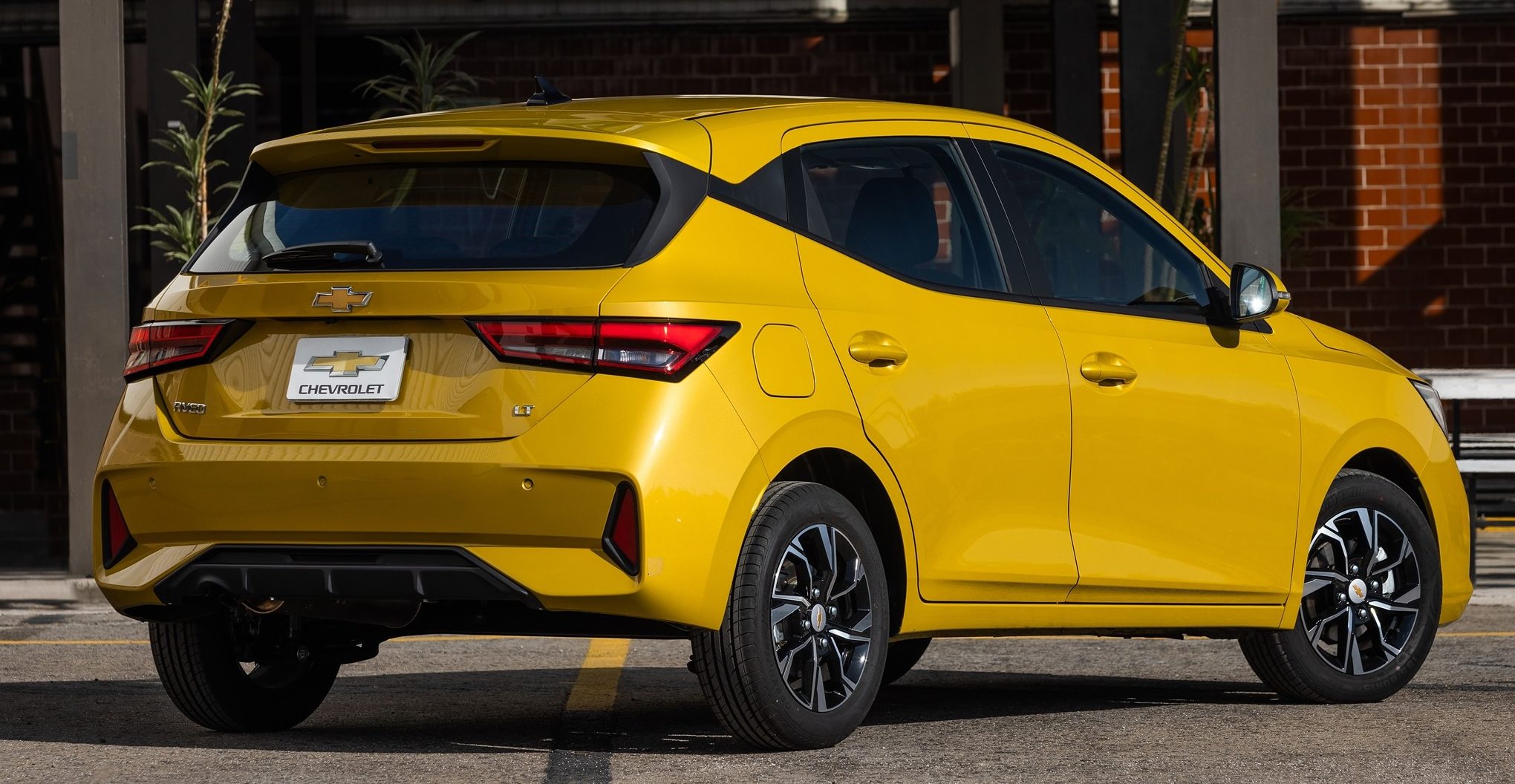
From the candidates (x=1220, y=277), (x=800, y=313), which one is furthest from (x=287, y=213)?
(x=1220, y=277)

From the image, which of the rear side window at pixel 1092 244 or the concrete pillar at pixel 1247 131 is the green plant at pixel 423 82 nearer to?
the concrete pillar at pixel 1247 131

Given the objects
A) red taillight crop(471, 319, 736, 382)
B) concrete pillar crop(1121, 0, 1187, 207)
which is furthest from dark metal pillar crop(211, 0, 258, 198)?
red taillight crop(471, 319, 736, 382)

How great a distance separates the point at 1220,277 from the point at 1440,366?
1021 cm

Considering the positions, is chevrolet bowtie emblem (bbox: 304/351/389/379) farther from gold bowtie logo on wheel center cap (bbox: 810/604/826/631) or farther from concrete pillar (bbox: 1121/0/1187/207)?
concrete pillar (bbox: 1121/0/1187/207)

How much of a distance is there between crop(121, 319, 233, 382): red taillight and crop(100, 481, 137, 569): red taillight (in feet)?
1.02

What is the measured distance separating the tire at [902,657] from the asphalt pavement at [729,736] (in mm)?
138

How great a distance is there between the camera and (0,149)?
674 inches

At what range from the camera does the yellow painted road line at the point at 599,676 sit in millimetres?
7312

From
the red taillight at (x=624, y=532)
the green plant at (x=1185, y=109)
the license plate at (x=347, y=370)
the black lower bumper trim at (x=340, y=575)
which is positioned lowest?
the black lower bumper trim at (x=340, y=575)

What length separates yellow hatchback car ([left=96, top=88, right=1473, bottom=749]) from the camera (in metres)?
5.35

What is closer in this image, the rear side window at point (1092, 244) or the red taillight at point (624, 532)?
the red taillight at point (624, 532)

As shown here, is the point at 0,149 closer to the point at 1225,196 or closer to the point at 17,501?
the point at 17,501

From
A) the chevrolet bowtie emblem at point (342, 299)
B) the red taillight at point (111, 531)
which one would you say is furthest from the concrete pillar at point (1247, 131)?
the red taillight at point (111, 531)

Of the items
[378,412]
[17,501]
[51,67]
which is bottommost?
[17,501]
